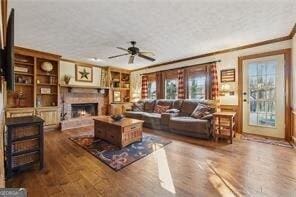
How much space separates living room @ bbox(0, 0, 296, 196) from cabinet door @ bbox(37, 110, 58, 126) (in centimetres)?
3

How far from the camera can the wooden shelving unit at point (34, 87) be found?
4.59 m

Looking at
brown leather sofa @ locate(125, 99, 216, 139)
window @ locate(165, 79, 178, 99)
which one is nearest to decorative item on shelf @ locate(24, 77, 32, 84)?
brown leather sofa @ locate(125, 99, 216, 139)

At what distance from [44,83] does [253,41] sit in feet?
19.7

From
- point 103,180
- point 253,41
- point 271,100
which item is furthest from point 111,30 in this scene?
point 271,100

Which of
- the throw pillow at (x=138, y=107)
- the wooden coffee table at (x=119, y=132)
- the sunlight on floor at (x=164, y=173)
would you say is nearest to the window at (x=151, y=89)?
the throw pillow at (x=138, y=107)

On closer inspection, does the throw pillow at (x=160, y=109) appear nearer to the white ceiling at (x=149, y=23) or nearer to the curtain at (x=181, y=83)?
the curtain at (x=181, y=83)

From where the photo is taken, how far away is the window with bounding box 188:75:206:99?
17.9 feet

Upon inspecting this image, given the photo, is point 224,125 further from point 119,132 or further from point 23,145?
point 23,145

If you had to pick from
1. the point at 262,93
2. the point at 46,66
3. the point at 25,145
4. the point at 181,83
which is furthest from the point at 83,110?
the point at 262,93

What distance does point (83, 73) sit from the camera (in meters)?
6.27

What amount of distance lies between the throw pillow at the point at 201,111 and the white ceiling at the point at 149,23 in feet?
5.45

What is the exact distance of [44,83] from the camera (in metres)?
5.10

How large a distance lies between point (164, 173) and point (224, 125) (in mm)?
2181

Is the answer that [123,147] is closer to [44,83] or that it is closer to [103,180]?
[103,180]
